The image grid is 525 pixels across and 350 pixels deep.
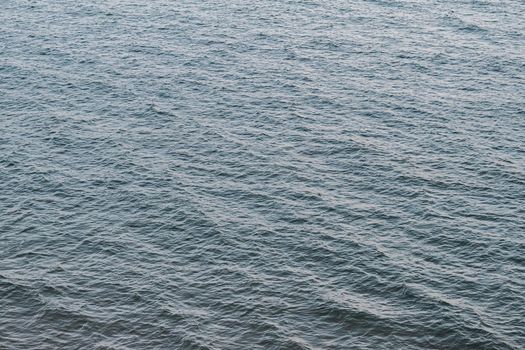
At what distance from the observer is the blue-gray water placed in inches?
2933

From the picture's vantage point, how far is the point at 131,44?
14262cm

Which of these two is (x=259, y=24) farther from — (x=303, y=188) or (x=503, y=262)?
(x=503, y=262)

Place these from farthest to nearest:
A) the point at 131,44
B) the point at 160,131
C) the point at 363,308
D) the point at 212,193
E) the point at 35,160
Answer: the point at 131,44
the point at 160,131
the point at 35,160
the point at 212,193
the point at 363,308

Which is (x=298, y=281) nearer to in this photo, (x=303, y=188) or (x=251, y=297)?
(x=251, y=297)

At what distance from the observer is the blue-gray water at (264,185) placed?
244 ft

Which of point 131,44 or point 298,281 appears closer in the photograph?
point 298,281

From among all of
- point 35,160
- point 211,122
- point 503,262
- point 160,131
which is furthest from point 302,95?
point 503,262

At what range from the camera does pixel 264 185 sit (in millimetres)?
96375

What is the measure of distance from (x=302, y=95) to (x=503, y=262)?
48.0m

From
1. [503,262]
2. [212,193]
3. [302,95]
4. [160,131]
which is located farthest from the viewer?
[302,95]

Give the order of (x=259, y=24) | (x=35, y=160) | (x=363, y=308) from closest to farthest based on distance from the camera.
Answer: (x=363, y=308) → (x=35, y=160) → (x=259, y=24)

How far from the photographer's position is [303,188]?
9506 centimetres

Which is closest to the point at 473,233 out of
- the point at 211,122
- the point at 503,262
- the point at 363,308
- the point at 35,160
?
the point at 503,262

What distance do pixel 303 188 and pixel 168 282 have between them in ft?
75.5
